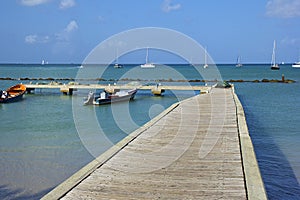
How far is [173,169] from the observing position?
541 centimetres

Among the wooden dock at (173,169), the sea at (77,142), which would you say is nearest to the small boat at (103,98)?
the sea at (77,142)

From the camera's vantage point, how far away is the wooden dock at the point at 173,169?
172 inches

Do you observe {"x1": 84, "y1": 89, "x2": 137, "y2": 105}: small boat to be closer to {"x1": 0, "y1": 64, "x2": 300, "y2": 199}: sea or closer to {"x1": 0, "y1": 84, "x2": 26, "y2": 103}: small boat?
{"x1": 0, "y1": 64, "x2": 300, "y2": 199}: sea

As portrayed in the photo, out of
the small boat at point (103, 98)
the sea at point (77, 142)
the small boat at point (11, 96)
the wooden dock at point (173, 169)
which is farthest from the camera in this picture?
the small boat at point (11, 96)

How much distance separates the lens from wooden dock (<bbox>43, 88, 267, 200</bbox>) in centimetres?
437

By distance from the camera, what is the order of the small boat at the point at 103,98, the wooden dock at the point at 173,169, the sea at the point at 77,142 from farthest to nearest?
the small boat at the point at 103,98, the sea at the point at 77,142, the wooden dock at the point at 173,169

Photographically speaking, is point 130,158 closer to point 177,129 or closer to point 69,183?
point 69,183

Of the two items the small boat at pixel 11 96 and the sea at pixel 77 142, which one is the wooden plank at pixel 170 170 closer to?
the sea at pixel 77 142

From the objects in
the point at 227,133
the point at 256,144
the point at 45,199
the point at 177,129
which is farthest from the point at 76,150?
the point at 45,199

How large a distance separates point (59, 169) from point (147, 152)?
306 cm

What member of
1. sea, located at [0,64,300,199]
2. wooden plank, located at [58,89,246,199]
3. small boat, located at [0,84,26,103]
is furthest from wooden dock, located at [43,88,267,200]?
small boat, located at [0,84,26,103]

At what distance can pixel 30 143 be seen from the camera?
38.4ft

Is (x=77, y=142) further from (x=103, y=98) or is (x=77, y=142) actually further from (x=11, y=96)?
(x=11, y=96)

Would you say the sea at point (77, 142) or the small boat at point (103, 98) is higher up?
the small boat at point (103, 98)
